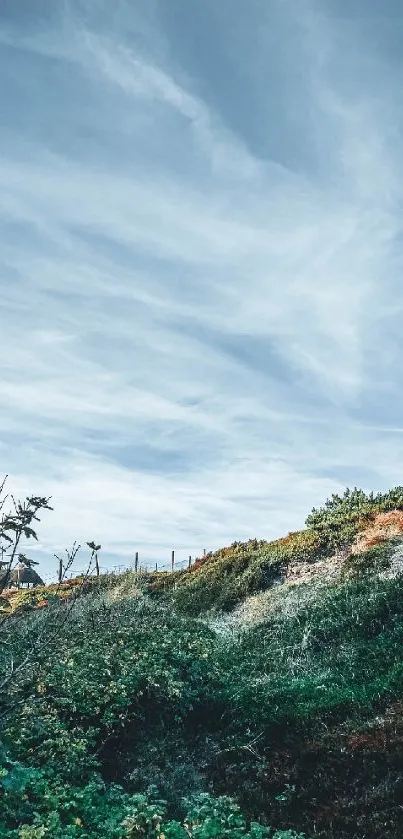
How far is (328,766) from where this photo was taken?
925 centimetres

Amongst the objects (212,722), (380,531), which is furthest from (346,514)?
(212,722)

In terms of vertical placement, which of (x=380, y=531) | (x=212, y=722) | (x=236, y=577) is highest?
(x=380, y=531)

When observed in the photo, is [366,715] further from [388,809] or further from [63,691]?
[63,691]

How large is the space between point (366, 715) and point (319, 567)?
510 inches

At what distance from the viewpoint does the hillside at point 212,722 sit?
783cm

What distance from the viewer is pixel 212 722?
1174 cm

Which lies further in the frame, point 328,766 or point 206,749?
point 206,749

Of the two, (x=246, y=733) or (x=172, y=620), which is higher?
(x=172, y=620)

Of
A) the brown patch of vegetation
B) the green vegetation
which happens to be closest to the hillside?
the green vegetation

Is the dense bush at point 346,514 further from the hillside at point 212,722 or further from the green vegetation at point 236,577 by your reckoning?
the hillside at point 212,722

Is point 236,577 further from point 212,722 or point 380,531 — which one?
point 212,722

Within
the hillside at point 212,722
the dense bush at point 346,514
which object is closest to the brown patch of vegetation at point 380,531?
the dense bush at point 346,514

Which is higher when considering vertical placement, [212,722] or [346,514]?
[346,514]

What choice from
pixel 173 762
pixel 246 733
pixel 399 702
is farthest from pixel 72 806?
pixel 399 702
